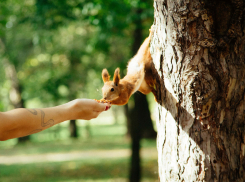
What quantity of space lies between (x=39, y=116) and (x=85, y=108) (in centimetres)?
32

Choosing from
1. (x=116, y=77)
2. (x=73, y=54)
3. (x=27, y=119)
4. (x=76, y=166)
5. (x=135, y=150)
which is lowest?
(x=76, y=166)

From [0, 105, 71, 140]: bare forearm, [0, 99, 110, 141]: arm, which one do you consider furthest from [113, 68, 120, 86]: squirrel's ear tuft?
[0, 105, 71, 140]: bare forearm

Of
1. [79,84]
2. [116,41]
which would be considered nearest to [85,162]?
[79,84]

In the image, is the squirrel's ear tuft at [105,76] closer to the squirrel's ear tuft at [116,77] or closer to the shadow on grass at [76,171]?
the squirrel's ear tuft at [116,77]

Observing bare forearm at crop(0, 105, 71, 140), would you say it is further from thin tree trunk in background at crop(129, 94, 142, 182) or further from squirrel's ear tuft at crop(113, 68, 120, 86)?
thin tree trunk in background at crop(129, 94, 142, 182)

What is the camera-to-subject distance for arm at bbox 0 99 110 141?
140 cm

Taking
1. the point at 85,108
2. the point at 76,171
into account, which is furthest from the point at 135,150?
the point at 85,108

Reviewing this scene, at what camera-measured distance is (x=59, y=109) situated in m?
1.66

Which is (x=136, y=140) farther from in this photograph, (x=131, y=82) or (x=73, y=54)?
(x=73, y=54)

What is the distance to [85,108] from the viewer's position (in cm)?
176

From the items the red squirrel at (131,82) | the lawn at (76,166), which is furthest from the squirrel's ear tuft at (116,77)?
the lawn at (76,166)

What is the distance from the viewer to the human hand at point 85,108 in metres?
1.72

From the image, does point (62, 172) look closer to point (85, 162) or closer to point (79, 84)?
point (85, 162)

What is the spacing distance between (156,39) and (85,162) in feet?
27.1
